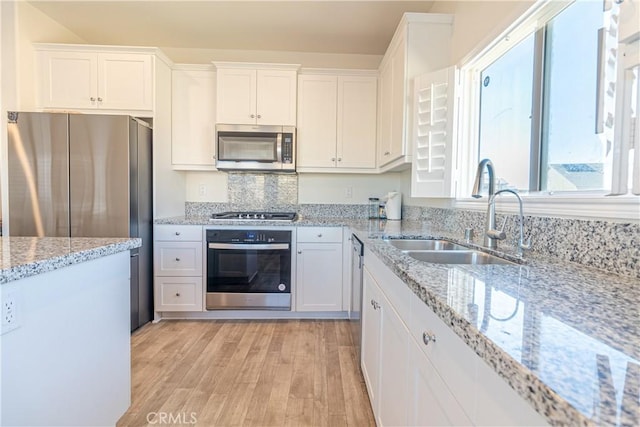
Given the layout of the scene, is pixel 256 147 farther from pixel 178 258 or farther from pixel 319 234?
pixel 178 258

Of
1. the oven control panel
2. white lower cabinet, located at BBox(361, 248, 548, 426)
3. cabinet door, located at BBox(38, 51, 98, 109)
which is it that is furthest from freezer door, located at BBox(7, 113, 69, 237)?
white lower cabinet, located at BBox(361, 248, 548, 426)

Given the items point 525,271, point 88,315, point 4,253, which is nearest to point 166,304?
point 88,315

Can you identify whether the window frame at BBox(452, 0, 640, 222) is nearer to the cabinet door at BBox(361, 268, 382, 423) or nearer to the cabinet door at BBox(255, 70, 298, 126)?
the cabinet door at BBox(361, 268, 382, 423)

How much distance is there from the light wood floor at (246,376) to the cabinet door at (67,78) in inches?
80.5

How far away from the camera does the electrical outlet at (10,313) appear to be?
2.67 feet

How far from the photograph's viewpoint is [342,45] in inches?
121

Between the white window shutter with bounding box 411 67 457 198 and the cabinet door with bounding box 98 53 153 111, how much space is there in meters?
2.20

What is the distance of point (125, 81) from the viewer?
263cm

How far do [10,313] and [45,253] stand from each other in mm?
247

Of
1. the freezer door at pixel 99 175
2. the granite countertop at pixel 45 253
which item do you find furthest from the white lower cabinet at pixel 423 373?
the freezer door at pixel 99 175

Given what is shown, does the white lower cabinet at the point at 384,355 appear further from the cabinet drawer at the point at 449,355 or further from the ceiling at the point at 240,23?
the ceiling at the point at 240,23

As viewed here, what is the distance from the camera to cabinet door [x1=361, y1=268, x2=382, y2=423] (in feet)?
4.64

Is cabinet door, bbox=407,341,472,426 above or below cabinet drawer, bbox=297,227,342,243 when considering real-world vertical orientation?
below

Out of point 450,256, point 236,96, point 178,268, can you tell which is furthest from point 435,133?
point 178,268
